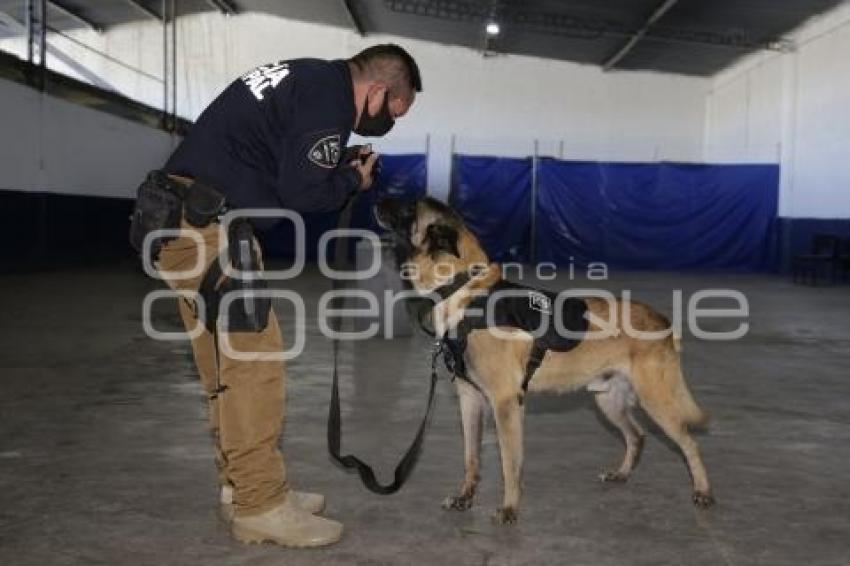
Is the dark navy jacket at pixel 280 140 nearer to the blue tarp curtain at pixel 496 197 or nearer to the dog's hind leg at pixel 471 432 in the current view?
the dog's hind leg at pixel 471 432

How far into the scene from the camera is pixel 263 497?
291 cm

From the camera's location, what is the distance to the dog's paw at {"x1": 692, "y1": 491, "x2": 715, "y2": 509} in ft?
11.2

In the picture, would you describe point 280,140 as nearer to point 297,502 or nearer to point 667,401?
point 297,502

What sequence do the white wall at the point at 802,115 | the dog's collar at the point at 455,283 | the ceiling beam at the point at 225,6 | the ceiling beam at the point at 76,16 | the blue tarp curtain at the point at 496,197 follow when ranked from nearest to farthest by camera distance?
the dog's collar at the point at 455,283 < the white wall at the point at 802,115 < the ceiling beam at the point at 76,16 < the blue tarp curtain at the point at 496,197 < the ceiling beam at the point at 225,6

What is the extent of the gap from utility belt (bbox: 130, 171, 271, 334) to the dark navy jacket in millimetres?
76

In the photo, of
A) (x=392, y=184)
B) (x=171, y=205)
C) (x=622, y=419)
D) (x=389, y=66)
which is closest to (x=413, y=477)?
(x=622, y=419)

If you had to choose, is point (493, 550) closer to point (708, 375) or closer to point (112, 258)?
point (708, 375)

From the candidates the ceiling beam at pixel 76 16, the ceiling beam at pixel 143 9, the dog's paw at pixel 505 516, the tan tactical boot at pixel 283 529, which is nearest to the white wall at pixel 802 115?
the ceiling beam at pixel 143 9

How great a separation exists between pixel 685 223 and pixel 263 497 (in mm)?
18082

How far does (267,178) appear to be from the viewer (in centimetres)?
289

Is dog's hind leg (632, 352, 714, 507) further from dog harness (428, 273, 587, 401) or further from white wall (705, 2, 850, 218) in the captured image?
white wall (705, 2, 850, 218)

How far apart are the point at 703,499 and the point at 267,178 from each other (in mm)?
1976

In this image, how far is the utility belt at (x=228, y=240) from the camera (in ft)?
9.09

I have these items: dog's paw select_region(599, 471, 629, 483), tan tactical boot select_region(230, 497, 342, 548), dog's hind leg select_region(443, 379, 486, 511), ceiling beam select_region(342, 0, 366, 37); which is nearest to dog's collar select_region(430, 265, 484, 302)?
dog's hind leg select_region(443, 379, 486, 511)
